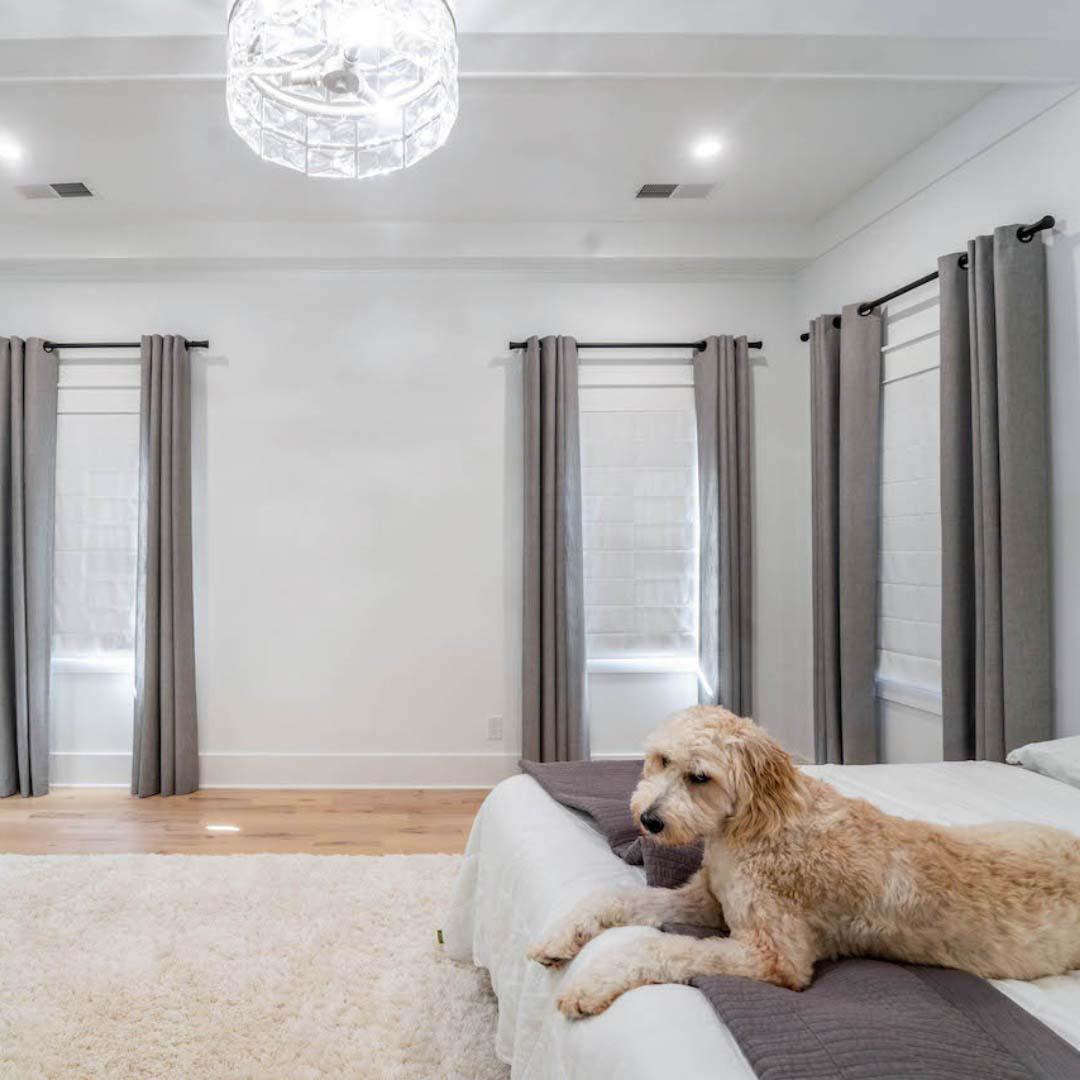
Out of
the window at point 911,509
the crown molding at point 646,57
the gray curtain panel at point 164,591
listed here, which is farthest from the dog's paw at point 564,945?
the gray curtain panel at point 164,591

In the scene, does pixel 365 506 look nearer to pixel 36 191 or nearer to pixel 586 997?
pixel 36 191

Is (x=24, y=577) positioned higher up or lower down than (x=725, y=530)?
lower down

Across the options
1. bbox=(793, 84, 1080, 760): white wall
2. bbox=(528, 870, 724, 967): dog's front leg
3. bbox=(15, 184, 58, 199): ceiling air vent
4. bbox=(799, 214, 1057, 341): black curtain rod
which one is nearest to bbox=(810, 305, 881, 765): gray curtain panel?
bbox=(799, 214, 1057, 341): black curtain rod

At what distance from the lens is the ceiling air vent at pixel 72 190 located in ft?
11.7

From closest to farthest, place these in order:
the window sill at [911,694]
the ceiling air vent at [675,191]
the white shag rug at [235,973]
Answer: the white shag rug at [235,973], the window sill at [911,694], the ceiling air vent at [675,191]

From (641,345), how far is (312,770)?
288cm

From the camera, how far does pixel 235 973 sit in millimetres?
2166

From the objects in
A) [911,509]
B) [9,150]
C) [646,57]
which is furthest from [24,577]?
[911,509]

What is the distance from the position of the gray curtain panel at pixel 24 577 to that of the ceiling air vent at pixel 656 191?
3240 mm

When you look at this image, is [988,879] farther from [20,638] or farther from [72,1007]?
[20,638]

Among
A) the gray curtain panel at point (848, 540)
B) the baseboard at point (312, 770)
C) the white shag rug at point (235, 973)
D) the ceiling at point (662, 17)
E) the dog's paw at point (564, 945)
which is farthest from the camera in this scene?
the baseboard at point (312, 770)

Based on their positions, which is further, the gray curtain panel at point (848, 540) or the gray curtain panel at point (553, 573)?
the gray curtain panel at point (553, 573)

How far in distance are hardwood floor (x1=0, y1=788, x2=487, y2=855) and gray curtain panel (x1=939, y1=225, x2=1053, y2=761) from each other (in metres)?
2.10

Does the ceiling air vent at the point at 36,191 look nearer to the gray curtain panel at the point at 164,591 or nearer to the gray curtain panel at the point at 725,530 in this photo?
the gray curtain panel at the point at 164,591
